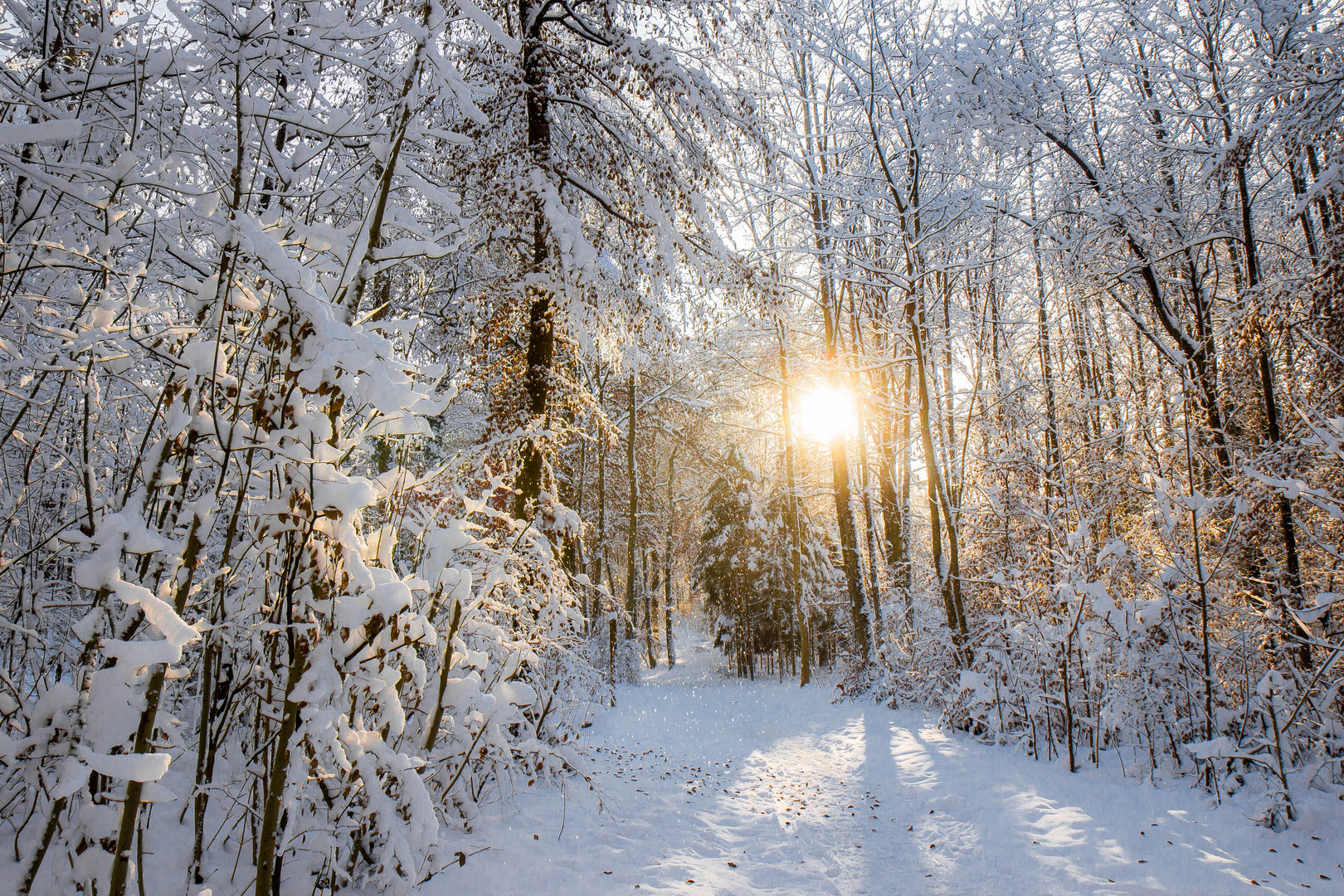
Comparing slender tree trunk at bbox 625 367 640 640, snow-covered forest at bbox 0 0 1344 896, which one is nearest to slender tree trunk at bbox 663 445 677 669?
slender tree trunk at bbox 625 367 640 640

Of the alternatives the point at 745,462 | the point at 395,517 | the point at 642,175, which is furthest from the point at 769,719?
the point at 745,462

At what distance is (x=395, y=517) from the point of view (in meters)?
2.35

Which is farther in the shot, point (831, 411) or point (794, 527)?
point (794, 527)

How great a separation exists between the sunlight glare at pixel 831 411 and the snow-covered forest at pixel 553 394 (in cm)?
19

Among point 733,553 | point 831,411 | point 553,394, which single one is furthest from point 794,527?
point 553,394

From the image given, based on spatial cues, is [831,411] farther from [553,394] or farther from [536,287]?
[536,287]

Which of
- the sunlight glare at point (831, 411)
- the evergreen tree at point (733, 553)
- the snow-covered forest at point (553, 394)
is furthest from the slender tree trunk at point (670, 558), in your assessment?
the snow-covered forest at point (553, 394)

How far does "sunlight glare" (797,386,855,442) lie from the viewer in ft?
37.8

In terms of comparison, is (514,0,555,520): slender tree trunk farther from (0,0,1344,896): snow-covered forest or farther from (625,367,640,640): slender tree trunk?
(625,367,640,640): slender tree trunk

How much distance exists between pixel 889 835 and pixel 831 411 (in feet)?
28.1

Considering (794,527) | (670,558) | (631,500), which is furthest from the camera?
(670,558)

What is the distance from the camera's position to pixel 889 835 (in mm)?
3990

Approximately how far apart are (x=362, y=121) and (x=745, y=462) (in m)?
17.9

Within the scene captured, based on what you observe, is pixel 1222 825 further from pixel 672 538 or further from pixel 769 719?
pixel 672 538
